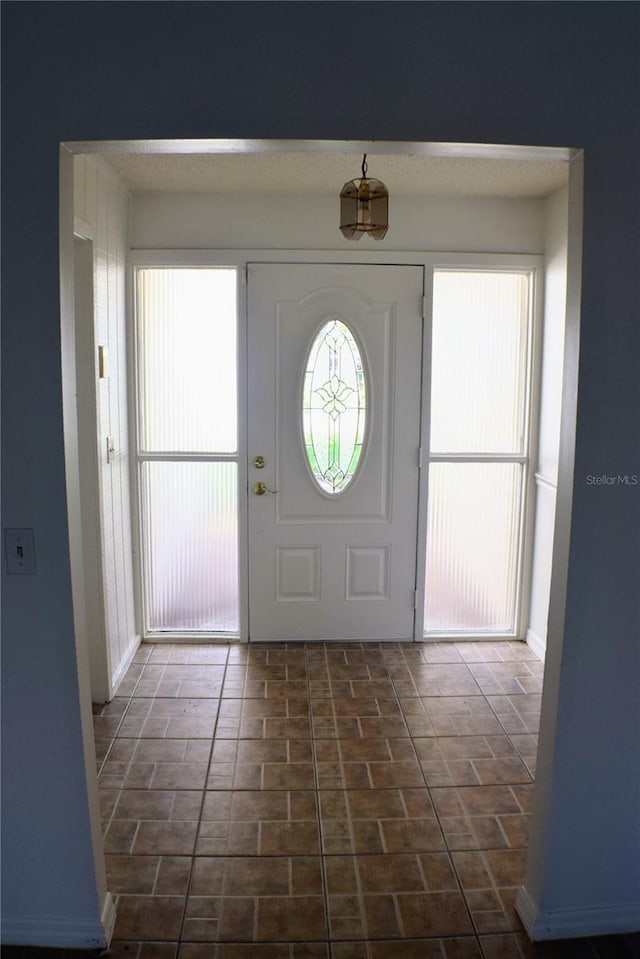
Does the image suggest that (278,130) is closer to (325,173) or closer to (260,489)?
(325,173)

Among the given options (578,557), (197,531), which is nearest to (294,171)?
(197,531)

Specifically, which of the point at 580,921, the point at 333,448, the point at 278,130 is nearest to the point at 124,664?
the point at 333,448

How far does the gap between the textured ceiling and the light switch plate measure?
2.02 metres

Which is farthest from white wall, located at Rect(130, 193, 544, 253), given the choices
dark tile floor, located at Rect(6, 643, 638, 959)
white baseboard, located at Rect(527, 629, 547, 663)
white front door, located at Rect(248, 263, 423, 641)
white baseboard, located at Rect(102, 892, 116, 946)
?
white baseboard, located at Rect(102, 892, 116, 946)

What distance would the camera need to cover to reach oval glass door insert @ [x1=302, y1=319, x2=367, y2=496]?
13.8ft

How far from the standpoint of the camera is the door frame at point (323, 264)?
410 centimetres

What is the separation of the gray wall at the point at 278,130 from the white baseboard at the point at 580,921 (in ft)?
2.28

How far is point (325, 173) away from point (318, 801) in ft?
9.41

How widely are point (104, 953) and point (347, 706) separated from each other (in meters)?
1.73

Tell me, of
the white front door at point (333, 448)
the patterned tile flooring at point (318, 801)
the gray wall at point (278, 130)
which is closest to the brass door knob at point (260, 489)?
the white front door at point (333, 448)

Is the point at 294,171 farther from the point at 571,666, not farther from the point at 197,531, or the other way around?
the point at 571,666

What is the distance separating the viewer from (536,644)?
14.3ft

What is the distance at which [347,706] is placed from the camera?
3.68 m

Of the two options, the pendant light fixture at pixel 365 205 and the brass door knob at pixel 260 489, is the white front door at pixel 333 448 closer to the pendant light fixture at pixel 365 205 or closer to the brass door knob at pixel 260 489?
the brass door knob at pixel 260 489
